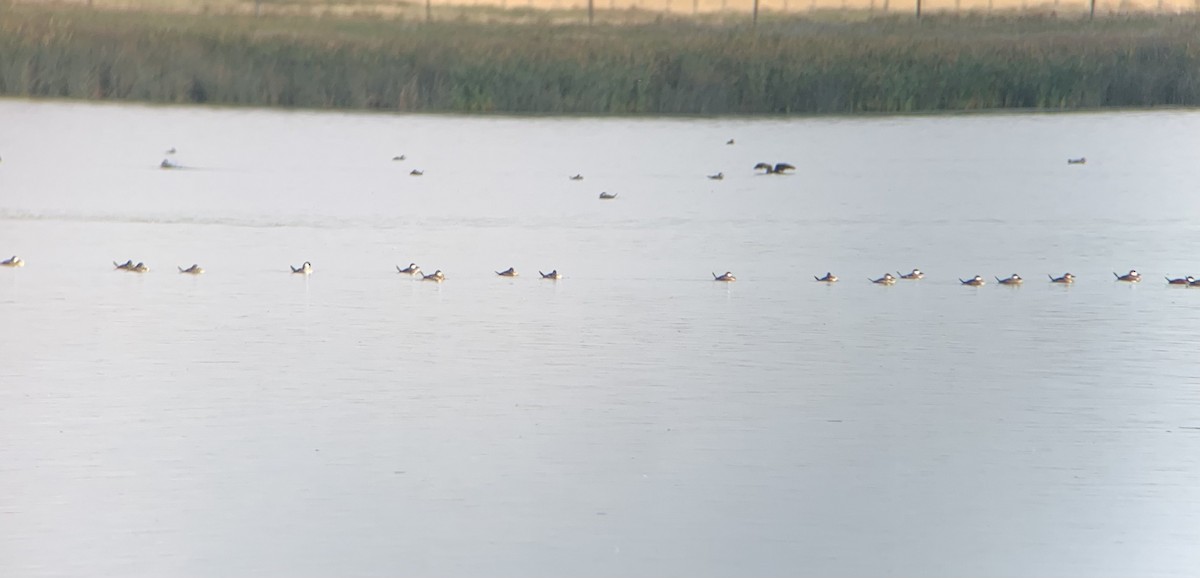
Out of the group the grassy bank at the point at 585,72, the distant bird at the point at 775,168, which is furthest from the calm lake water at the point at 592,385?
the grassy bank at the point at 585,72

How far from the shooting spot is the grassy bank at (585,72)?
76.0 ft

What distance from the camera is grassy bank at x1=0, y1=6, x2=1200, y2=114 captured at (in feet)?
76.0

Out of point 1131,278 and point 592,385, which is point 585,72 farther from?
point 592,385

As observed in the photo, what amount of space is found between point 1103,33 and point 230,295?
898 inches

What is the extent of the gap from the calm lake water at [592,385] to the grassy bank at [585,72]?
7246 mm

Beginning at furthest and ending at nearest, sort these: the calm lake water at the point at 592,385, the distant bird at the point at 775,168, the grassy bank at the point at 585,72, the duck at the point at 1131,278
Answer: the grassy bank at the point at 585,72, the distant bird at the point at 775,168, the duck at the point at 1131,278, the calm lake water at the point at 592,385

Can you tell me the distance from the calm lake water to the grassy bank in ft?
23.8

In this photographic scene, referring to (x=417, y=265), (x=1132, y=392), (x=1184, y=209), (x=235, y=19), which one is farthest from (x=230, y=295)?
(x=235, y=19)

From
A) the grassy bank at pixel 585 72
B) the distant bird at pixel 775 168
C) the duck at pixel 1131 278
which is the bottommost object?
the grassy bank at pixel 585 72

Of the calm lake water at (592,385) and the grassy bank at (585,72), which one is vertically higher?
the calm lake water at (592,385)

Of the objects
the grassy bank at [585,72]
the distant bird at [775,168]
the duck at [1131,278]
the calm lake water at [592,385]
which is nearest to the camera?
Result: the calm lake water at [592,385]

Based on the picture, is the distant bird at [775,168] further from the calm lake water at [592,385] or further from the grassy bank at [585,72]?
the grassy bank at [585,72]

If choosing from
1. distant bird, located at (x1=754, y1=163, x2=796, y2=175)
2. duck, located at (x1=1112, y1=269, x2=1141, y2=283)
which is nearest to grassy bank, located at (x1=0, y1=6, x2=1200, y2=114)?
distant bird, located at (x1=754, y1=163, x2=796, y2=175)

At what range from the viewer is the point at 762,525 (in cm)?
509
